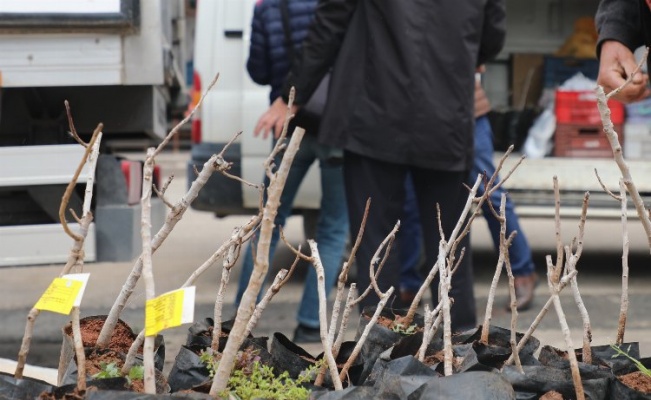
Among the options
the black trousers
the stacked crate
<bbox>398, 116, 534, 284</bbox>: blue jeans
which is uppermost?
the black trousers

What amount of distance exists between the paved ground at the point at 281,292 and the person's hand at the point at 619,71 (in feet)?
4.28

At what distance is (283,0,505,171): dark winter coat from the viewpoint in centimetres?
391

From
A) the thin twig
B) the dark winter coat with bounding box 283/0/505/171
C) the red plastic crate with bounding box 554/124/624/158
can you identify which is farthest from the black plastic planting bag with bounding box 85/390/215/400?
the red plastic crate with bounding box 554/124/624/158

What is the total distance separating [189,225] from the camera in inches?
412

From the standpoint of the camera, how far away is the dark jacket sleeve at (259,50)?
16.1ft

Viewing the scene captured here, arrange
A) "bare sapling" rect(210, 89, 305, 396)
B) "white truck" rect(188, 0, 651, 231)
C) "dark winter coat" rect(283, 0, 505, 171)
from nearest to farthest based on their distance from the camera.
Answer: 1. "bare sapling" rect(210, 89, 305, 396)
2. "dark winter coat" rect(283, 0, 505, 171)
3. "white truck" rect(188, 0, 651, 231)

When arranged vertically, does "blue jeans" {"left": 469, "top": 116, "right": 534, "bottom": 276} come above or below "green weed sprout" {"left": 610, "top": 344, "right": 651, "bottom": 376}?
below

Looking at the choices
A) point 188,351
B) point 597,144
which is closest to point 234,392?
point 188,351

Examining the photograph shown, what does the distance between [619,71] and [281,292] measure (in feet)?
12.1

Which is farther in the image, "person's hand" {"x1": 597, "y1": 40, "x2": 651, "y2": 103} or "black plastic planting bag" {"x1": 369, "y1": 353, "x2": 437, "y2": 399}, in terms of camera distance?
"person's hand" {"x1": 597, "y1": 40, "x2": 651, "y2": 103}

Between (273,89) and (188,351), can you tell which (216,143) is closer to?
(273,89)

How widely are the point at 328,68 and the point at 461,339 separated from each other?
164 centimetres

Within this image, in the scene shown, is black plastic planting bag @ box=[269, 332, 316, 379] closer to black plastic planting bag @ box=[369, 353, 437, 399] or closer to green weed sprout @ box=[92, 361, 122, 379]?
black plastic planting bag @ box=[369, 353, 437, 399]

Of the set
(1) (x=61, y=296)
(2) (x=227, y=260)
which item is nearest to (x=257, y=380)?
(2) (x=227, y=260)
